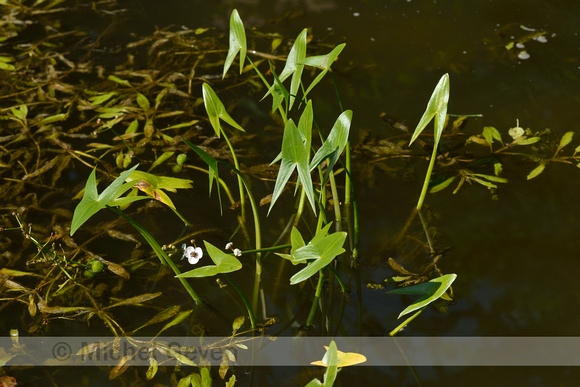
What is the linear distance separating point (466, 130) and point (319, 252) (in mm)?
923

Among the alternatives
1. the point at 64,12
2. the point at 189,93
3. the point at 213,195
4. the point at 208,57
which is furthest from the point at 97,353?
the point at 64,12

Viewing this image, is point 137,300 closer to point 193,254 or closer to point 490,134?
point 193,254

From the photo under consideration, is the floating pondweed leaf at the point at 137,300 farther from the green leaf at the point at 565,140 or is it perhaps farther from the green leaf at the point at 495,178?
the green leaf at the point at 565,140

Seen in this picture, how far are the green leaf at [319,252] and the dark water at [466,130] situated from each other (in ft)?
0.99

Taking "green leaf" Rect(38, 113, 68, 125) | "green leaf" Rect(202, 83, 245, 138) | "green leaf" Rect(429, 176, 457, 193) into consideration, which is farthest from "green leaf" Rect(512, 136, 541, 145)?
"green leaf" Rect(38, 113, 68, 125)

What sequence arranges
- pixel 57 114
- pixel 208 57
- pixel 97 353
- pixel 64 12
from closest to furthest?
pixel 97 353
pixel 57 114
pixel 208 57
pixel 64 12

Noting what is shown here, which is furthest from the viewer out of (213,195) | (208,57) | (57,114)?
(208,57)

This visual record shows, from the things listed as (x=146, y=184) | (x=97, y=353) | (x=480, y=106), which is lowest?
(x=97, y=353)

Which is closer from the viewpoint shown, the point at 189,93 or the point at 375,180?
the point at 375,180

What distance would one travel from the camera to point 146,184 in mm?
1136

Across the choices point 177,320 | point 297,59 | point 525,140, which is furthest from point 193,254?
point 525,140

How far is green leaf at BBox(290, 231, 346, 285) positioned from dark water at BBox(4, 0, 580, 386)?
302mm

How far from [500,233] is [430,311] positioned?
329 millimetres

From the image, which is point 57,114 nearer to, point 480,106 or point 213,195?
point 213,195
